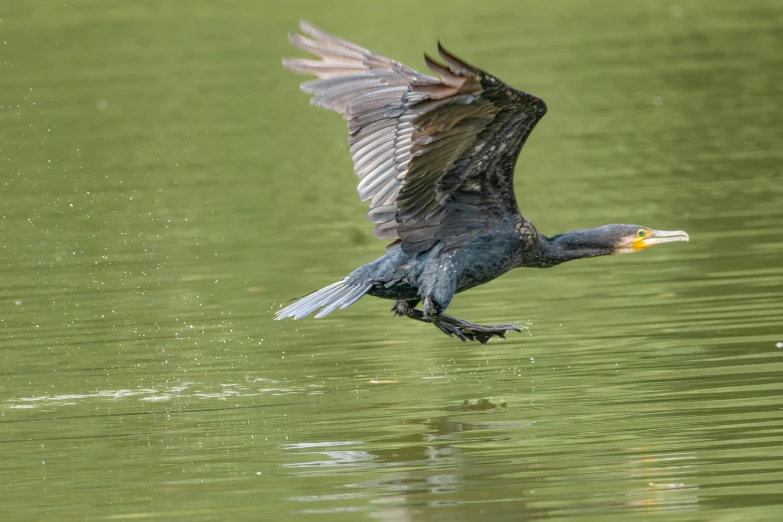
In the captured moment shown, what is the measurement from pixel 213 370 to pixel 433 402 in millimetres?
1579

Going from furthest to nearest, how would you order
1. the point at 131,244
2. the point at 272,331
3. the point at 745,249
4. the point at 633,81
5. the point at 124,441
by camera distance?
the point at 633,81 < the point at 131,244 < the point at 745,249 < the point at 272,331 < the point at 124,441

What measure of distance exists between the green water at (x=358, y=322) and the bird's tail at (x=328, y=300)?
19.8 inches

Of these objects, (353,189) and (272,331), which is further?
(353,189)

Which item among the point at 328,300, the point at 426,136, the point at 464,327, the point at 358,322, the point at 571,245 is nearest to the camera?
the point at 426,136

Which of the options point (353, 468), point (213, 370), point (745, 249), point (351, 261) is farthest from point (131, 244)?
point (353, 468)

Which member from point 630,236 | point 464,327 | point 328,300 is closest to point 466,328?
point 464,327

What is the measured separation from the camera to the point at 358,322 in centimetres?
980

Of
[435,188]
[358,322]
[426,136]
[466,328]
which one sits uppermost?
[426,136]

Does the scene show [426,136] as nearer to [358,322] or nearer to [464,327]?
[464,327]

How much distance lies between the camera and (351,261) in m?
11.2

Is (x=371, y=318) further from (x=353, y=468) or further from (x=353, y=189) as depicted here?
(x=353, y=189)

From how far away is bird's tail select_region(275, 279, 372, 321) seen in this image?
770 centimetres

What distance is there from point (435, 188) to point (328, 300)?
0.85m

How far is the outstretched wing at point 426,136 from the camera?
6.80 m
